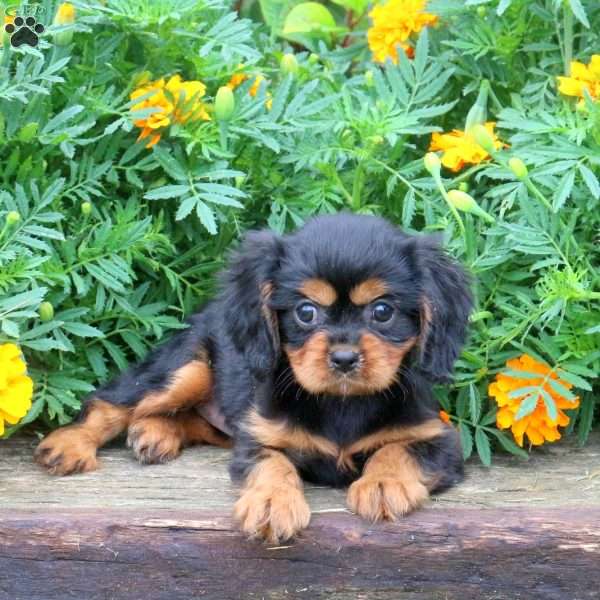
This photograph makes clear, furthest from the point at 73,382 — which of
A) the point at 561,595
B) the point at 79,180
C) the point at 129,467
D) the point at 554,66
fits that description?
the point at 554,66

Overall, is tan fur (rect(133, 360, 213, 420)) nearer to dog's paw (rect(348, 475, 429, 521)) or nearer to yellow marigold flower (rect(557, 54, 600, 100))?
dog's paw (rect(348, 475, 429, 521))

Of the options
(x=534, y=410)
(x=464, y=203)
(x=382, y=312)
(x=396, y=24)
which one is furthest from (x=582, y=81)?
(x=382, y=312)

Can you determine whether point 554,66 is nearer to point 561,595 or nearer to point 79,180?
point 79,180

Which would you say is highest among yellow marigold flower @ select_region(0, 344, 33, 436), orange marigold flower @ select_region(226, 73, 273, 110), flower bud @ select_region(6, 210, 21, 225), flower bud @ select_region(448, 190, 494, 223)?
orange marigold flower @ select_region(226, 73, 273, 110)

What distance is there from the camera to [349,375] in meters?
3.69

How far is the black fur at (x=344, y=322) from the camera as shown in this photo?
3842mm

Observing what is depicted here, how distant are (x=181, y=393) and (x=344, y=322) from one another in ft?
3.53

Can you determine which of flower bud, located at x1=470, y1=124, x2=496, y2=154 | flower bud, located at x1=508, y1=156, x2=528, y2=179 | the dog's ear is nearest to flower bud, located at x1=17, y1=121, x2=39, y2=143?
the dog's ear

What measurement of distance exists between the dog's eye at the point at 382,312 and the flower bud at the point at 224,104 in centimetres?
104

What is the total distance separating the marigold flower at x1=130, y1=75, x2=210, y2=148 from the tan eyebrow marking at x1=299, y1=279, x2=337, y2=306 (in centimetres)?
104

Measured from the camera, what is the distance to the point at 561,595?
369cm

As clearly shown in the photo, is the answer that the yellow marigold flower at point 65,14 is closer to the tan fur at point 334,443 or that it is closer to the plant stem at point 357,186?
the plant stem at point 357,186

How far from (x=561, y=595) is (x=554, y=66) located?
2.20 meters

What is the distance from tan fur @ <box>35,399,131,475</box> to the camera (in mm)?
4281
